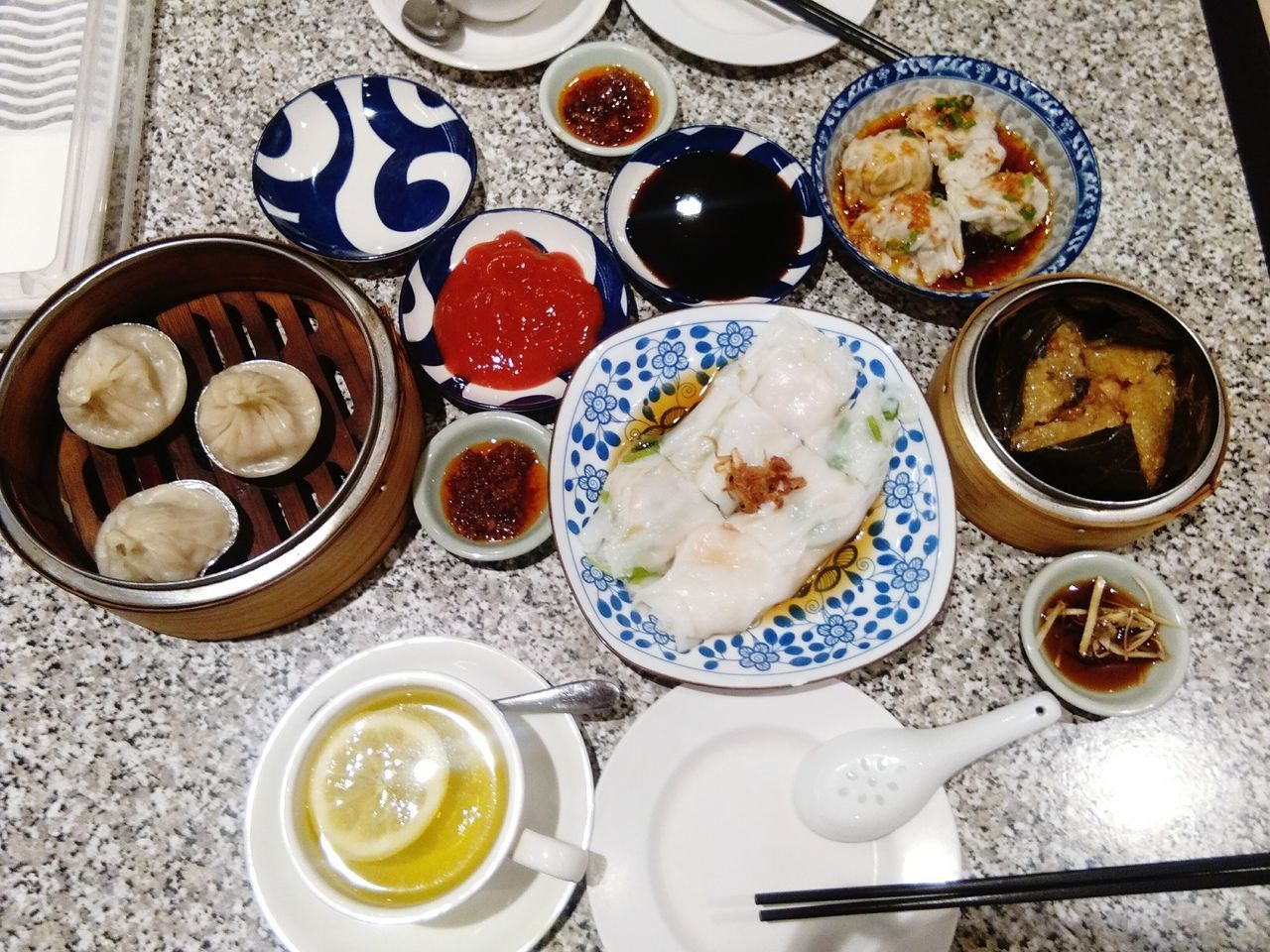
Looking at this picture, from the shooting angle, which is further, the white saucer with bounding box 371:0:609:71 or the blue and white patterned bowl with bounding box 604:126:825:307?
the white saucer with bounding box 371:0:609:71

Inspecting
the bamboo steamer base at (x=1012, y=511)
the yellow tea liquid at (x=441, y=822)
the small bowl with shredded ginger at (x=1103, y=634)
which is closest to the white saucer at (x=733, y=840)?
the yellow tea liquid at (x=441, y=822)

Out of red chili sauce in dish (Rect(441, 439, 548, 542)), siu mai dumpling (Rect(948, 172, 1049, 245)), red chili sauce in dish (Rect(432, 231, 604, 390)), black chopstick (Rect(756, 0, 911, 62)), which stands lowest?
red chili sauce in dish (Rect(441, 439, 548, 542))

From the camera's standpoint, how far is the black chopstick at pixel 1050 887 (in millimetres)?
1314

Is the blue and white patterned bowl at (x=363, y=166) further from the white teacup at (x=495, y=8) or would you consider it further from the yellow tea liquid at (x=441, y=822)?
the yellow tea liquid at (x=441, y=822)

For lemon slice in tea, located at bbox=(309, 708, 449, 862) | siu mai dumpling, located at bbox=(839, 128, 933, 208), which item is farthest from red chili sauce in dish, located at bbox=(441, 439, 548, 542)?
siu mai dumpling, located at bbox=(839, 128, 933, 208)

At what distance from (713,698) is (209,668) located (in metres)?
1.03

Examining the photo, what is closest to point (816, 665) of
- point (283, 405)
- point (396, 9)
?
point (283, 405)

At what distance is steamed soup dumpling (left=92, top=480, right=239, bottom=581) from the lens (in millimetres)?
1513

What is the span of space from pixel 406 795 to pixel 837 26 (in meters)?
1.99

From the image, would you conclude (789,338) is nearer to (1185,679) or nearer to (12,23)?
(1185,679)

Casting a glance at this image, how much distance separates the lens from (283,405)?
1.65 meters

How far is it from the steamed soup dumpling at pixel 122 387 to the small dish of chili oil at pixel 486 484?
540 mm

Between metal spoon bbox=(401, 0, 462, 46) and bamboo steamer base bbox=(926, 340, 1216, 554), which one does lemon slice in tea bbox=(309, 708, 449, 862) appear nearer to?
bamboo steamer base bbox=(926, 340, 1216, 554)

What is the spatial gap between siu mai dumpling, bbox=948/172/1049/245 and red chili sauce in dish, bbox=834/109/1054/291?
25mm
